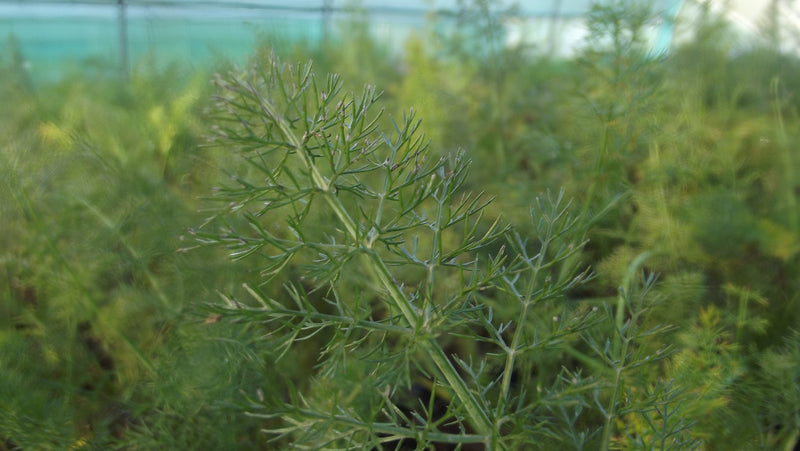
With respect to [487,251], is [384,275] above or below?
above

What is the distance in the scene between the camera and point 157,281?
84 cm

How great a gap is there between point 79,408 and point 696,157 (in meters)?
1.05

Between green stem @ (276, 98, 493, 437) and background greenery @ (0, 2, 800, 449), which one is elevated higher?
green stem @ (276, 98, 493, 437)

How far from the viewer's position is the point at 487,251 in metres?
0.94

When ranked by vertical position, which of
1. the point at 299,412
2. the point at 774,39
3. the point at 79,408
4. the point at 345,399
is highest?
the point at 774,39

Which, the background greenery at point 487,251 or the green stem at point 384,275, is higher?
the green stem at point 384,275

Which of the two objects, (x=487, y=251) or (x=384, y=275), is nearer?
(x=384, y=275)

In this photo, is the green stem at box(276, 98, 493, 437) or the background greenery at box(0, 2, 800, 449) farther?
the background greenery at box(0, 2, 800, 449)

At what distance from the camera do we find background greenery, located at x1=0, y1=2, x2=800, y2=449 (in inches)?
26.4

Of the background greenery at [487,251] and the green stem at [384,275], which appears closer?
the green stem at [384,275]

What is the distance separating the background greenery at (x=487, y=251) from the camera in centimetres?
67

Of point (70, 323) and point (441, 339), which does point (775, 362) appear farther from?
point (70, 323)

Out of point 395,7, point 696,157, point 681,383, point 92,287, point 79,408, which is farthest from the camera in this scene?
point 395,7

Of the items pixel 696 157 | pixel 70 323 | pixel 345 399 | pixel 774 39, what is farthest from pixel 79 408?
pixel 774 39
